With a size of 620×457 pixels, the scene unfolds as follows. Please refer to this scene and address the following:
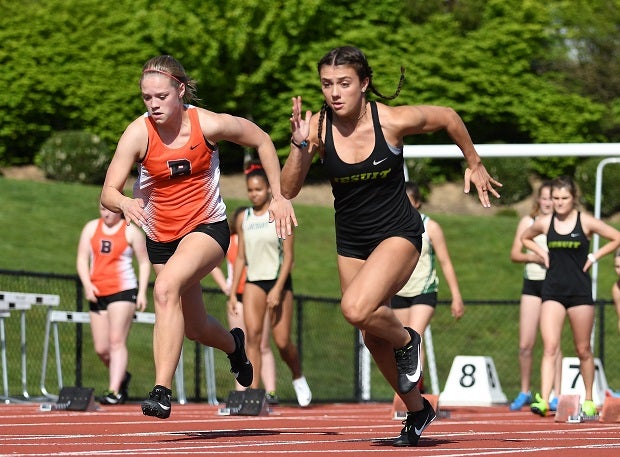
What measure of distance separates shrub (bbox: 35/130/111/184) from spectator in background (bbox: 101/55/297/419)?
33.8m

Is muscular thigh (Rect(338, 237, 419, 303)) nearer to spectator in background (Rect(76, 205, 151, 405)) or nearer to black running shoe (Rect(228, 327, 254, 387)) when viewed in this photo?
black running shoe (Rect(228, 327, 254, 387))

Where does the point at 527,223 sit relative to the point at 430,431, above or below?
above

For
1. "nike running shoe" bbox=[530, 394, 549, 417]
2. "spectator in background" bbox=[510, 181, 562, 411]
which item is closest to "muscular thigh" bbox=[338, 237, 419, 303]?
"nike running shoe" bbox=[530, 394, 549, 417]

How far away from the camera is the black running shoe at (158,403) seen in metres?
8.52

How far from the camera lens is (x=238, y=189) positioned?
46125mm

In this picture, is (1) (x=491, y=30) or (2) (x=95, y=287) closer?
(2) (x=95, y=287)

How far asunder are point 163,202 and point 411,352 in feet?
6.07

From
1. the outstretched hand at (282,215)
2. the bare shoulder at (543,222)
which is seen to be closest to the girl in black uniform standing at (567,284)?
the bare shoulder at (543,222)

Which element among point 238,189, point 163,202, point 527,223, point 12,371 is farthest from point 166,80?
point 238,189

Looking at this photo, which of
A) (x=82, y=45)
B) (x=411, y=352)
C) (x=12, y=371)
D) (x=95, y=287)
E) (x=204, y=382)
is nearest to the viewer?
(x=411, y=352)

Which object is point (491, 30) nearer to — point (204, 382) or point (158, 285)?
point (204, 382)

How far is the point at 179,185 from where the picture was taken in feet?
30.2

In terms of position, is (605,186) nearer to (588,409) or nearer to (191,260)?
(588,409)

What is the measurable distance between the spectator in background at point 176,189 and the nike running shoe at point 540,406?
491 centimetres
